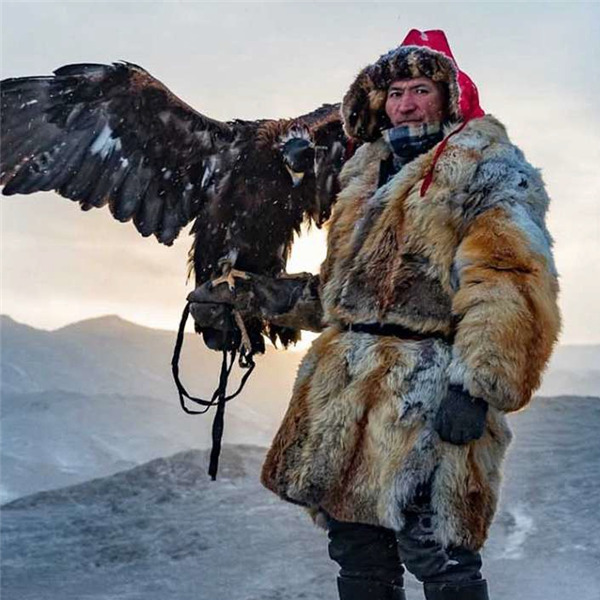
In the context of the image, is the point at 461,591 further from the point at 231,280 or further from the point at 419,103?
the point at 231,280

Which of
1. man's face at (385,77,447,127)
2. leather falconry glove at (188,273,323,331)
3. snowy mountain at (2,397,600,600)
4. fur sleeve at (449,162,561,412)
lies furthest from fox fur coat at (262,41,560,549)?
snowy mountain at (2,397,600,600)

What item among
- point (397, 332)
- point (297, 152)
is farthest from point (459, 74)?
point (297, 152)

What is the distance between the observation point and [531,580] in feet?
Result: 14.5

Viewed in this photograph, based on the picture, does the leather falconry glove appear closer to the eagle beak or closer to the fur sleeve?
the fur sleeve

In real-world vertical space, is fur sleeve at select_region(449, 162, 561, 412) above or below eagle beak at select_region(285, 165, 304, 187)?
below

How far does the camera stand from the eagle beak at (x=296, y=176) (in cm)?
378

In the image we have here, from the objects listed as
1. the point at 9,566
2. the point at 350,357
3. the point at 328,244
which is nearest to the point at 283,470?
the point at 350,357

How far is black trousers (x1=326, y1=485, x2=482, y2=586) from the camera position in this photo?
2.12 m

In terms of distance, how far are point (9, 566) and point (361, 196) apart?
350 cm

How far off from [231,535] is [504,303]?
3.57 m

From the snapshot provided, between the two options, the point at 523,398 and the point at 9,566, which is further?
the point at 9,566

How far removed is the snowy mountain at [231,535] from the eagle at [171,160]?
5.13 feet

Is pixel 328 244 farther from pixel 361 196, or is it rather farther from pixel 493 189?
pixel 493 189

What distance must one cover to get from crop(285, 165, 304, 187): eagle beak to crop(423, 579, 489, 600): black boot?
6.39 feet
